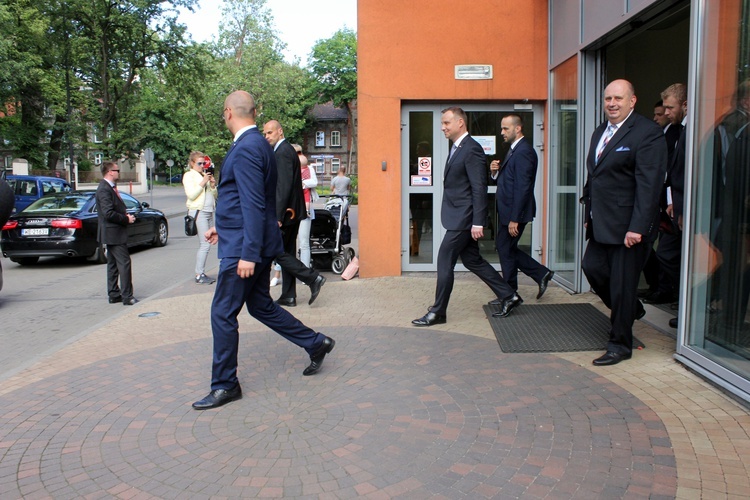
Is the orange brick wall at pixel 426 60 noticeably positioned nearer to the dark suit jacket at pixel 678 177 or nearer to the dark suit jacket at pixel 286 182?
the dark suit jacket at pixel 286 182

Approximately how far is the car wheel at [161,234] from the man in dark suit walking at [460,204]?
A: 11967 millimetres

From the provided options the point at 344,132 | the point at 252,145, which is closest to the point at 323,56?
the point at 344,132

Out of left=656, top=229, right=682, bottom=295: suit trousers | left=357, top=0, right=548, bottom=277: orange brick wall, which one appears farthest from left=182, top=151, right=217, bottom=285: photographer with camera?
left=656, top=229, right=682, bottom=295: suit trousers

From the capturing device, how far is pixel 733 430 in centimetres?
372

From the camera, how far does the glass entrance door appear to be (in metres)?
9.13

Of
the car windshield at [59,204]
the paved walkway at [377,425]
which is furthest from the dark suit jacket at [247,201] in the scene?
the car windshield at [59,204]

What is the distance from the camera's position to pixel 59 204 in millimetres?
13430

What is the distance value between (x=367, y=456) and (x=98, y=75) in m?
40.3

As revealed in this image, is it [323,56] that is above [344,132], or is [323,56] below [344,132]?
above

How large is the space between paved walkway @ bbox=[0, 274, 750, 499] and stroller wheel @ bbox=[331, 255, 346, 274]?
4143 millimetres

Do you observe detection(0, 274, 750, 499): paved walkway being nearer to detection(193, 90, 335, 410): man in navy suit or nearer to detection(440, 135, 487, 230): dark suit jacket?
detection(193, 90, 335, 410): man in navy suit

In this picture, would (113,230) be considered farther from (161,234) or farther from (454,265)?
(161,234)

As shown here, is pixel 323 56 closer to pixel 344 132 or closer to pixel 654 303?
pixel 344 132

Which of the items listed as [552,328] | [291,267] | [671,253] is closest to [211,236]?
[291,267]
